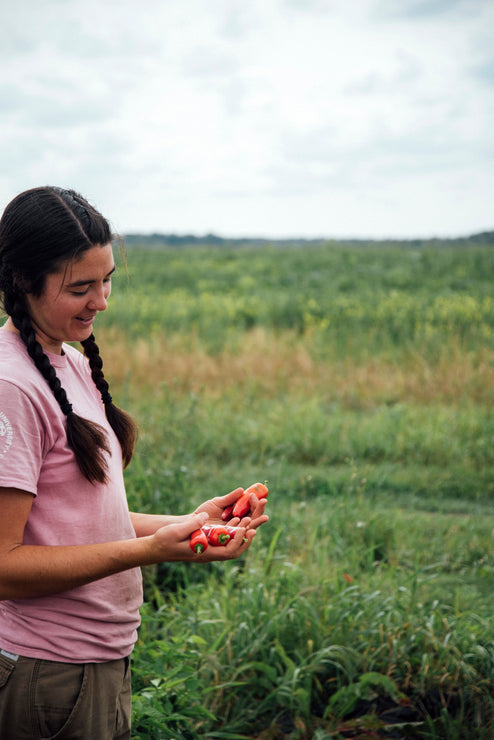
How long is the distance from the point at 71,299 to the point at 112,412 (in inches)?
13.4

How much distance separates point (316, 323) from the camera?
1238 cm

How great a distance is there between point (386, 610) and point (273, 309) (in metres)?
10.8

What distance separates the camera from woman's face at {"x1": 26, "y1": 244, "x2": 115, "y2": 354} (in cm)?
140

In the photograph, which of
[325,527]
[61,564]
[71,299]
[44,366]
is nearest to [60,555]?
[61,564]

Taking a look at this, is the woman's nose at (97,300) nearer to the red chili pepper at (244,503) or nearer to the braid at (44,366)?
the braid at (44,366)

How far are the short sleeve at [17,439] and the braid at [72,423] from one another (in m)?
0.09

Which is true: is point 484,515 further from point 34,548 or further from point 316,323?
point 316,323

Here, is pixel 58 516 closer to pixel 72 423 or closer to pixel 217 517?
pixel 72 423

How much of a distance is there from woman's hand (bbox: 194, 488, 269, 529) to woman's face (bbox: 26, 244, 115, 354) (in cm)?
50

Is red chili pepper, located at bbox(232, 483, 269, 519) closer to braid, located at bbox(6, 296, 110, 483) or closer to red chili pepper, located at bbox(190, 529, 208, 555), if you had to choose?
red chili pepper, located at bbox(190, 529, 208, 555)

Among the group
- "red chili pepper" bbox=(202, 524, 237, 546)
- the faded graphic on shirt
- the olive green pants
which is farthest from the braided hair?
the olive green pants

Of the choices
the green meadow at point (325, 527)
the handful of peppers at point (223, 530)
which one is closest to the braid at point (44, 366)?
the handful of peppers at point (223, 530)

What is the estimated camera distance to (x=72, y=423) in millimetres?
1356

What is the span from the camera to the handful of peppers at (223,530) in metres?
1.35
